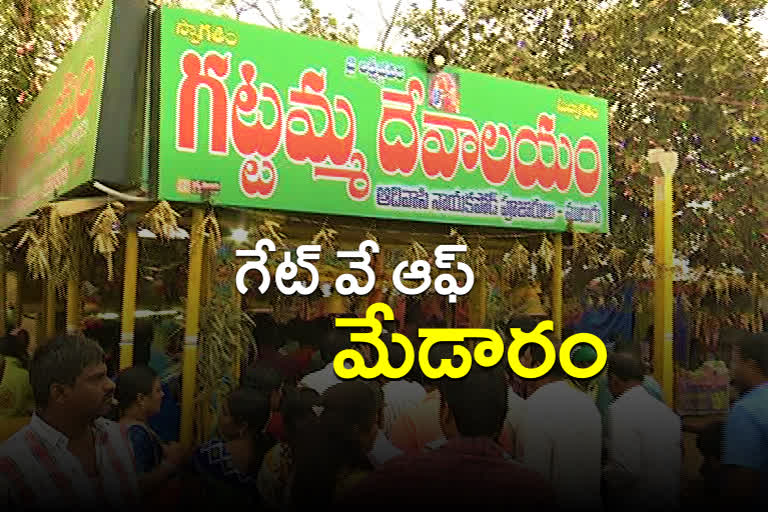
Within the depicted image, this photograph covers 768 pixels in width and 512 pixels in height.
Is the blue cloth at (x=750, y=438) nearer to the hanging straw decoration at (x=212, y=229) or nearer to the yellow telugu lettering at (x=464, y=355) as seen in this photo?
the yellow telugu lettering at (x=464, y=355)

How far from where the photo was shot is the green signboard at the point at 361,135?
16.5 ft

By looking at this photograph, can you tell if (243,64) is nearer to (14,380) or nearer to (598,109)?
(14,380)

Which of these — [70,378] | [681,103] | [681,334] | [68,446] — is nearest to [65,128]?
[70,378]

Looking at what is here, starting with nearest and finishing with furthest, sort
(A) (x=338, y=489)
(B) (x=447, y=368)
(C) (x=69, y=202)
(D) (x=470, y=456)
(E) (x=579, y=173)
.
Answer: (D) (x=470, y=456) → (A) (x=338, y=489) → (B) (x=447, y=368) → (C) (x=69, y=202) → (E) (x=579, y=173)

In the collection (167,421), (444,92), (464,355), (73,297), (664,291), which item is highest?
(444,92)

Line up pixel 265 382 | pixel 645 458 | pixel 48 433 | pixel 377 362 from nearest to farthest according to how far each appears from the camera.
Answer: pixel 48 433 < pixel 645 458 < pixel 265 382 < pixel 377 362

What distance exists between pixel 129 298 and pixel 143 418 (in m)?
1.29

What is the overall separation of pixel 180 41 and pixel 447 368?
2.81 m

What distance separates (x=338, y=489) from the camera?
2.94 m

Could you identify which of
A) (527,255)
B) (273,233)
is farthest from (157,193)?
(527,255)

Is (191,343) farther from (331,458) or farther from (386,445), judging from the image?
(331,458)

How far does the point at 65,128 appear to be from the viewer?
5840 mm

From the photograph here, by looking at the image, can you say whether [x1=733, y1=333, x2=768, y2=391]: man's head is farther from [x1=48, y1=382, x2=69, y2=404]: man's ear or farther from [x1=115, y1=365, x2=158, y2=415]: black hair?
[x1=115, y1=365, x2=158, y2=415]: black hair

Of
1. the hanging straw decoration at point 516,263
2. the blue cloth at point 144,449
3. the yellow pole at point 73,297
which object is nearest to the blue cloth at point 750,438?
the blue cloth at point 144,449
